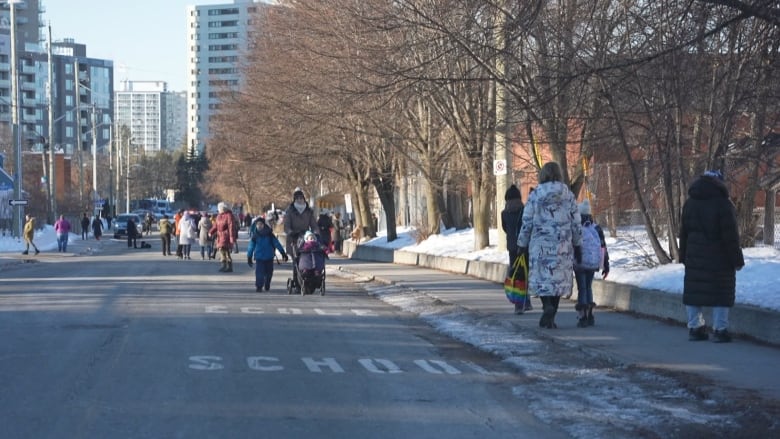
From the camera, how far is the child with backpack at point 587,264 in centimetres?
1456

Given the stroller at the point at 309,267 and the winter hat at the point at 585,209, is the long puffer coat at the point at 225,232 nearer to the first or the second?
the stroller at the point at 309,267

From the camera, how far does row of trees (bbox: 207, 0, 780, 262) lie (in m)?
15.5

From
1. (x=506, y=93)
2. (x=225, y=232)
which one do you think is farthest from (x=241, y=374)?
(x=225, y=232)

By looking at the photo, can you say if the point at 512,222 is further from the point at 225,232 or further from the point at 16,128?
the point at 16,128

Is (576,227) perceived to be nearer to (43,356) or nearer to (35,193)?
(43,356)

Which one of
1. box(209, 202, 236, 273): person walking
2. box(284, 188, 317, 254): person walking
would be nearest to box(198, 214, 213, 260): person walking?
box(209, 202, 236, 273): person walking

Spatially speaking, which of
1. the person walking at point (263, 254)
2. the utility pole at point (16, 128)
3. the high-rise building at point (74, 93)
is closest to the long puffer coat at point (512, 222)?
the person walking at point (263, 254)

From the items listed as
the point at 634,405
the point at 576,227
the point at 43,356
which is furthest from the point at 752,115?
the point at 43,356

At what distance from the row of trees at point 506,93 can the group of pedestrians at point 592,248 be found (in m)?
1.43

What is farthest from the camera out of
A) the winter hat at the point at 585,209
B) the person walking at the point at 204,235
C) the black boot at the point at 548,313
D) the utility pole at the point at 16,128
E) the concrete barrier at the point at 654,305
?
the utility pole at the point at 16,128

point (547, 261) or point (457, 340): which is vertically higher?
point (547, 261)

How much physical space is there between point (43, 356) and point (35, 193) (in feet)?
220

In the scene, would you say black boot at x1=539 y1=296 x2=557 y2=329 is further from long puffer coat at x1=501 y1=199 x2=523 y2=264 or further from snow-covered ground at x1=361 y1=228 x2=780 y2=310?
long puffer coat at x1=501 y1=199 x2=523 y2=264

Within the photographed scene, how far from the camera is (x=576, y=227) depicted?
14.1 meters
